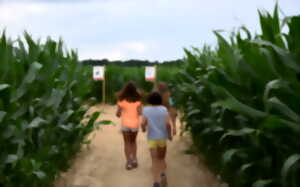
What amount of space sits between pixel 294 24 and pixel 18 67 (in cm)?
300

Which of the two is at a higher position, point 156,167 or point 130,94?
point 130,94

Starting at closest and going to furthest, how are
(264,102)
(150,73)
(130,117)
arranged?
(264,102) < (130,117) < (150,73)

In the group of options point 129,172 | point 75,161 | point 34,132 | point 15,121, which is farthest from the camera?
Answer: point 75,161

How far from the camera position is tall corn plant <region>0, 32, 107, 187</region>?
494 centimetres

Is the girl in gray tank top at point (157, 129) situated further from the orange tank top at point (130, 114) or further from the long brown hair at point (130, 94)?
the long brown hair at point (130, 94)

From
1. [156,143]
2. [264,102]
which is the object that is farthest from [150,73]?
[264,102]

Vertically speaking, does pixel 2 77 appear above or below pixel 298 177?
above

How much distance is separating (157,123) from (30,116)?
169cm

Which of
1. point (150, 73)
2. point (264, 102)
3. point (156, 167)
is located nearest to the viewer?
point (264, 102)

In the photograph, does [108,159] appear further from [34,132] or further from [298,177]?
[298,177]

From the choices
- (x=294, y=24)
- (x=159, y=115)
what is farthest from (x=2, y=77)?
(x=294, y=24)

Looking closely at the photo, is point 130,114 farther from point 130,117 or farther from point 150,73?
point 150,73

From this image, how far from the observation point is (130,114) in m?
8.07

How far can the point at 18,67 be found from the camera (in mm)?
5633
